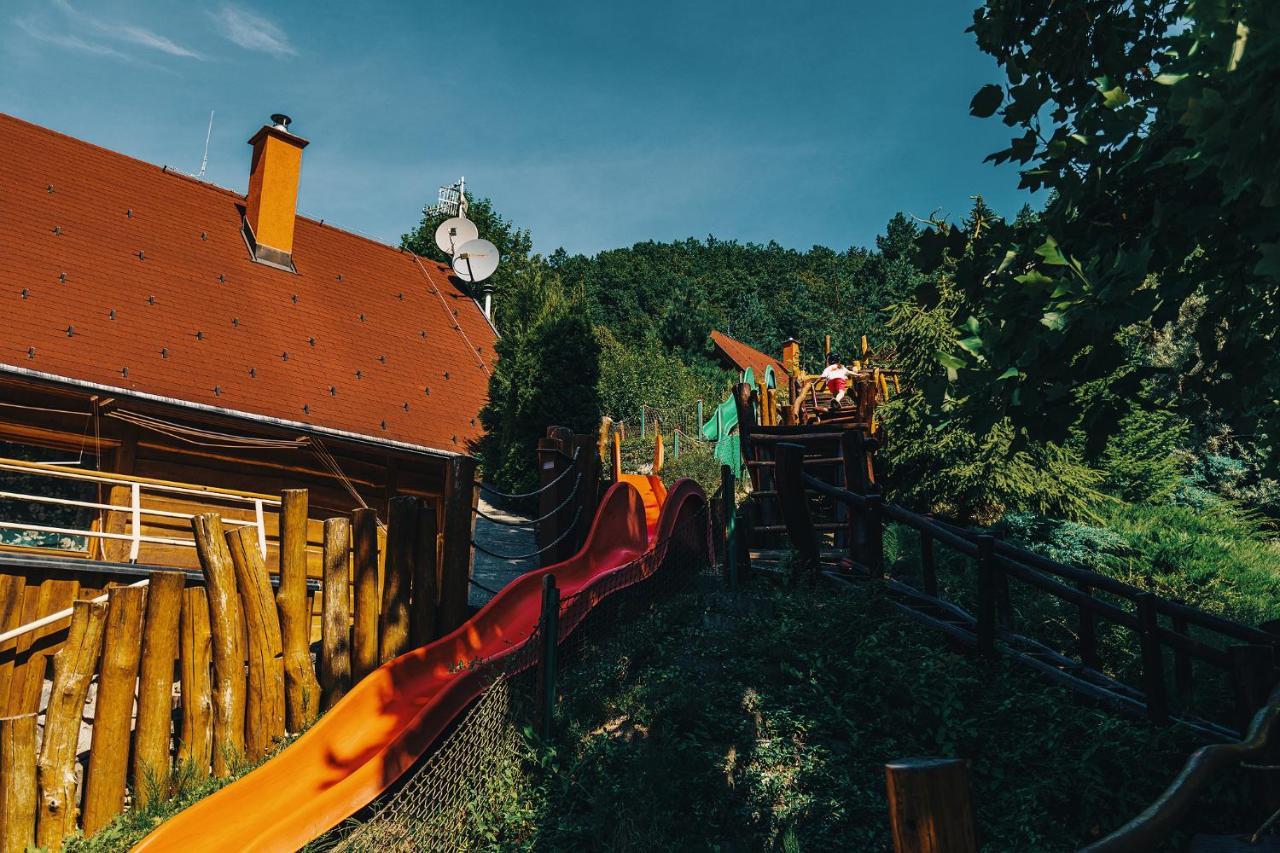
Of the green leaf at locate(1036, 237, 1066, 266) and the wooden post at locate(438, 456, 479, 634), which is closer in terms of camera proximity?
the green leaf at locate(1036, 237, 1066, 266)

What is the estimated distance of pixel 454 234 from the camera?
1822cm

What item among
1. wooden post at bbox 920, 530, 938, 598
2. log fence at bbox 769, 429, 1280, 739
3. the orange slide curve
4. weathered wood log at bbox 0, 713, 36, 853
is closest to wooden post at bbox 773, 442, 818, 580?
log fence at bbox 769, 429, 1280, 739

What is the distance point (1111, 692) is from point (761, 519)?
437cm

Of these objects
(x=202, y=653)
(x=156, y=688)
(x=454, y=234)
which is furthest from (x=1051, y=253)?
(x=454, y=234)

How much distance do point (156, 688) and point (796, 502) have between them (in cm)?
536

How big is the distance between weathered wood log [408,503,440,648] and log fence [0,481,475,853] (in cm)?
1

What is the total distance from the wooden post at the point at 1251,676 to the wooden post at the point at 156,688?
22.9 feet

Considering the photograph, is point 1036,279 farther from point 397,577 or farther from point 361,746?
point 397,577

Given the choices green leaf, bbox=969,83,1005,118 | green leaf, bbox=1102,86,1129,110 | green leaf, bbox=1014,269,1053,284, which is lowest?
green leaf, bbox=1014,269,1053,284

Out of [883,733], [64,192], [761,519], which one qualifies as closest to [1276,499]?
[761,519]

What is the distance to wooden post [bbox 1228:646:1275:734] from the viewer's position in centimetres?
471

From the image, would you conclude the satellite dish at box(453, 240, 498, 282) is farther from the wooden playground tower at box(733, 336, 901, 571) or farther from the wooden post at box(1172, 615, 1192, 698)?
the wooden post at box(1172, 615, 1192, 698)

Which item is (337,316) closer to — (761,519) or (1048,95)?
(761,519)

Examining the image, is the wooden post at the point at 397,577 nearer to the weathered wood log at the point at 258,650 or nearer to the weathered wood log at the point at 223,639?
the weathered wood log at the point at 258,650
